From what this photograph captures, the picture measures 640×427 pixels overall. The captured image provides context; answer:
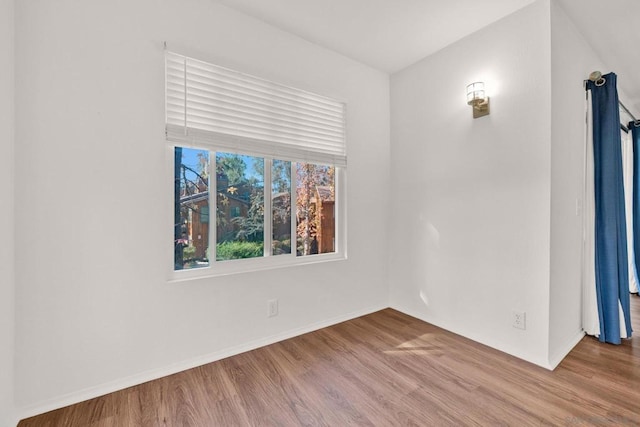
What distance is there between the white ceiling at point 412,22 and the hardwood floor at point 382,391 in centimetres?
247

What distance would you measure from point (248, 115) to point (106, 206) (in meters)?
1.16

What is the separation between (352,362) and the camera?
6.82 ft

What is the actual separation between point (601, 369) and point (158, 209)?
3.21 meters

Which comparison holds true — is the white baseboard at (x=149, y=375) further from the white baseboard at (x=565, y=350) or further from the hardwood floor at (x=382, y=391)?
the white baseboard at (x=565, y=350)

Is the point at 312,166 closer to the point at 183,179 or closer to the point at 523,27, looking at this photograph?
the point at 183,179

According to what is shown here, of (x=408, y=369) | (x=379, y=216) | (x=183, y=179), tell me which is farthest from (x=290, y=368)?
(x=379, y=216)

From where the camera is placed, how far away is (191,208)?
2.07 meters

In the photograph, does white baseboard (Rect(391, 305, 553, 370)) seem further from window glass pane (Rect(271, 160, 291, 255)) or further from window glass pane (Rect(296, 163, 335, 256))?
window glass pane (Rect(271, 160, 291, 255))

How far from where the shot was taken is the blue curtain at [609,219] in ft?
7.50

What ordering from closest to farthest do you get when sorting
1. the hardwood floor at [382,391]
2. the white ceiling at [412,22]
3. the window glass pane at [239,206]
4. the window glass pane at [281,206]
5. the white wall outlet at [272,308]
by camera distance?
the hardwood floor at [382,391], the white ceiling at [412,22], the window glass pane at [239,206], the white wall outlet at [272,308], the window glass pane at [281,206]

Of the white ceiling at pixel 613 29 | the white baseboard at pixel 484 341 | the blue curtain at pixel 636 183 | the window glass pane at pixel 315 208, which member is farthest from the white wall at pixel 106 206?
the blue curtain at pixel 636 183

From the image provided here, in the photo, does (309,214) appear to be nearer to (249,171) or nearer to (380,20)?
(249,171)

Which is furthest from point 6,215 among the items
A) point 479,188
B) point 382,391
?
point 479,188

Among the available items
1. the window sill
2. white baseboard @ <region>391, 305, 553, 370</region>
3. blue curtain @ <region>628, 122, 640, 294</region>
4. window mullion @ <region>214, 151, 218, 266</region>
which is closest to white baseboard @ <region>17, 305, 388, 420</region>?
the window sill
